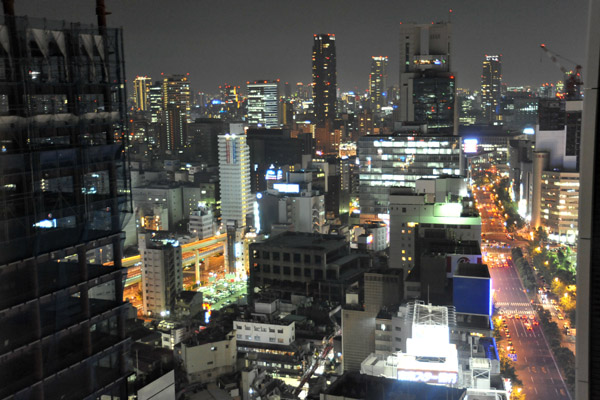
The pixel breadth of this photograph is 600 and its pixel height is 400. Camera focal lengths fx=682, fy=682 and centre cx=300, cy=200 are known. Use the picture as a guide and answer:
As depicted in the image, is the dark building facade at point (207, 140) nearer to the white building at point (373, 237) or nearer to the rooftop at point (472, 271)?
the white building at point (373, 237)

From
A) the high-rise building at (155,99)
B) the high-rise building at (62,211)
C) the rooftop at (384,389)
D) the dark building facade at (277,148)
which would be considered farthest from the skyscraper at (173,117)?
the high-rise building at (62,211)

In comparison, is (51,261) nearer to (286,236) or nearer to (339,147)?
(286,236)

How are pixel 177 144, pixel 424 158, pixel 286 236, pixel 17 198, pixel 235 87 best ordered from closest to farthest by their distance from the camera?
1. pixel 17 198
2. pixel 286 236
3. pixel 424 158
4. pixel 177 144
5. pixel 235 87

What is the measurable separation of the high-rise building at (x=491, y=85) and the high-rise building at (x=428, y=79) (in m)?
34.9

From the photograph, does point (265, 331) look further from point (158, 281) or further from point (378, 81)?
point (378, 81)

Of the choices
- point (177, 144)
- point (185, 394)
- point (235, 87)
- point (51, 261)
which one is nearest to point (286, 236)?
point (185, 394)

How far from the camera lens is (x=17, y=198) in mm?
4613

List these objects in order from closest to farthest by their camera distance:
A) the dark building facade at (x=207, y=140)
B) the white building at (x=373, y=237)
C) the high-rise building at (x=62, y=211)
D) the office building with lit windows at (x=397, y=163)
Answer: the high-rise building at (x=62, y=211) → the white building at (x=373, y=237) → the office building with lit windows at (x=397, y=163) → the dark building facade at (x=207, y=140)

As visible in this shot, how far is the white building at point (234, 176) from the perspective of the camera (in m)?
27.2

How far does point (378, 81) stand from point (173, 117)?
26822 mm

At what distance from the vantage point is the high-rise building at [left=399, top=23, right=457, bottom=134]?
29.8 meters

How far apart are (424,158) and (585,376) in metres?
22.2

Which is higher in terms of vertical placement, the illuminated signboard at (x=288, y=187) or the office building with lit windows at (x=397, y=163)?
the office building with lit windows at (x=397, y=163)

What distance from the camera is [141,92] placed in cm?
5875
